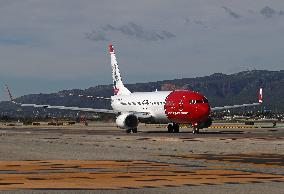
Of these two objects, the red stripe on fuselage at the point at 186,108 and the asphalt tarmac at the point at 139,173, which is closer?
the asphalt tarmac at the point at 139,173

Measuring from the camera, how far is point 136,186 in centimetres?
1842

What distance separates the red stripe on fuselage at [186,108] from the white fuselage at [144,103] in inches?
→ 62.0

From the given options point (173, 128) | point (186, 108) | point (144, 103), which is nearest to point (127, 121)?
point (173, 128)

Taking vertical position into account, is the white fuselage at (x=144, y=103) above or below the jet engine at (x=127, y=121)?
above

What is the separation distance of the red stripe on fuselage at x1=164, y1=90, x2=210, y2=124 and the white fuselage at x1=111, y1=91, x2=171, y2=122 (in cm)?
157

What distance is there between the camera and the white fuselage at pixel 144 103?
7556cm

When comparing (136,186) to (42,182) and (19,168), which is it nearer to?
(42,182)

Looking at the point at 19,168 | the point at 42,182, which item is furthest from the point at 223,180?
the point at 19,168

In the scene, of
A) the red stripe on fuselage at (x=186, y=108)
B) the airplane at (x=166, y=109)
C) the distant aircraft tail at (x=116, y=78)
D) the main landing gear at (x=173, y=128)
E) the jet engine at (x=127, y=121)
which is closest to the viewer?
the red stripe on fuselage at (x=186, y=108)

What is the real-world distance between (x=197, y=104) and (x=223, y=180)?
4980 centimetres

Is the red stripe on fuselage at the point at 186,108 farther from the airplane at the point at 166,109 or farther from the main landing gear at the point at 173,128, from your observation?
the main landing gear at the point at 173,128

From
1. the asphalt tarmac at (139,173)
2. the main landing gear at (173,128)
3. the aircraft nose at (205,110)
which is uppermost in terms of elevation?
the aircraft nose at (205,110)

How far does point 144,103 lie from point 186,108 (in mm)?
9823

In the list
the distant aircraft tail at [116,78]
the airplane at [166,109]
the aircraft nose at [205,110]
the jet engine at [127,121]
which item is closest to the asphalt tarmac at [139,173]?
the aircraft nose at [205,110]
